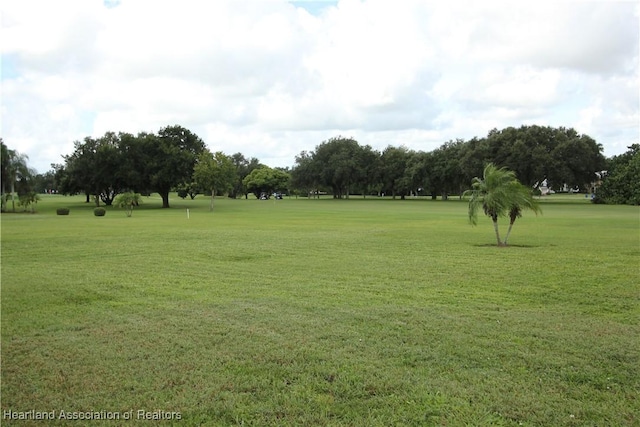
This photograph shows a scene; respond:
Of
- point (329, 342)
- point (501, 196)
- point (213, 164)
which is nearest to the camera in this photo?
point (329, 342)

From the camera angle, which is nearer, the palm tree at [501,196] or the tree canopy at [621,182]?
the palm tree at [501,196]

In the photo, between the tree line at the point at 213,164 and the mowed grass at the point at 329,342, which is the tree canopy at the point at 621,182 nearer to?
the tree line at the point at 213,164

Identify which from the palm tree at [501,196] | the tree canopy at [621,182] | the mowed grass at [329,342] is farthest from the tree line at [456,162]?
the mowed grass at [329,342]

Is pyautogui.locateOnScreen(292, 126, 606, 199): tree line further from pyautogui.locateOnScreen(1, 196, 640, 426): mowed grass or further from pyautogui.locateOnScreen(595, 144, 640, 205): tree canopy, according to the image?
pyautogui.locateOnScreen(1, 196, 640, 426): mowed grass

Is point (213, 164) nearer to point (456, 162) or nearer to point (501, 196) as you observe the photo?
point (456, 162)

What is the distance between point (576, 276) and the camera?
11.5 metres

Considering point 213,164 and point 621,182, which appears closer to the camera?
point 213,164

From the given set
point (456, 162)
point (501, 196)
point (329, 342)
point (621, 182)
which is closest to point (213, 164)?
point (456, 162)

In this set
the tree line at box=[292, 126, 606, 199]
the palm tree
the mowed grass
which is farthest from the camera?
the tree line at box=[292, 126, 606, 199]

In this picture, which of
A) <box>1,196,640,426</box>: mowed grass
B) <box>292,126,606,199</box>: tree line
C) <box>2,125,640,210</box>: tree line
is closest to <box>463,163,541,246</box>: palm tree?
<box>1,196,640,426</box>: mowed grass

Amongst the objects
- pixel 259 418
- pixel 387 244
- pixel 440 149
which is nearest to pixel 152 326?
pixel 259 418

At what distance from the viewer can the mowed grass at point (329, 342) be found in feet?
15.3

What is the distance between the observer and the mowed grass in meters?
4.68

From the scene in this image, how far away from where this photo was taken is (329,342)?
6434 millimetres
